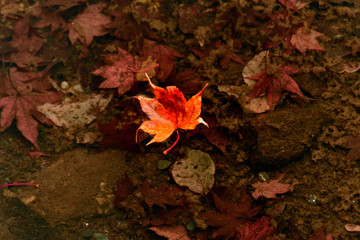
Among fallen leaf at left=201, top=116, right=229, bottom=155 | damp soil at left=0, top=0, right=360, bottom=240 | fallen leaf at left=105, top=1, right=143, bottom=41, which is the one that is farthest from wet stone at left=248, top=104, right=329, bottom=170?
fallen leaf at left=105, top=1, right=143, bottom=41

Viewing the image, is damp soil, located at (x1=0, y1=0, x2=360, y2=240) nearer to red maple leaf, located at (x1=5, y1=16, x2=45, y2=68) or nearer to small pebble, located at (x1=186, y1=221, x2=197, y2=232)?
small pebble, located at (x1=186, y1=221, x2=197, y2=232)

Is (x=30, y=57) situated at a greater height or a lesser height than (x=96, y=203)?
greater

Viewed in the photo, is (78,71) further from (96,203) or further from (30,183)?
(96,203)

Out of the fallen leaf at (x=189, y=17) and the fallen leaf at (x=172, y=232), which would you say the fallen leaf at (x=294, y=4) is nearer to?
the fallen leaf at (x=189, y=17)

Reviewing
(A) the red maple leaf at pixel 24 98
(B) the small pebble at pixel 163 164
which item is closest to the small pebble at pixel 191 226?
(B) the small pebble at pixel 163 164

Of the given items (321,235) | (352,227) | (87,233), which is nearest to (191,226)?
(87,233)

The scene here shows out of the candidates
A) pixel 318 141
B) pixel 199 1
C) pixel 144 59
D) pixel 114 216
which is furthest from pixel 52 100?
pixel 318 141
